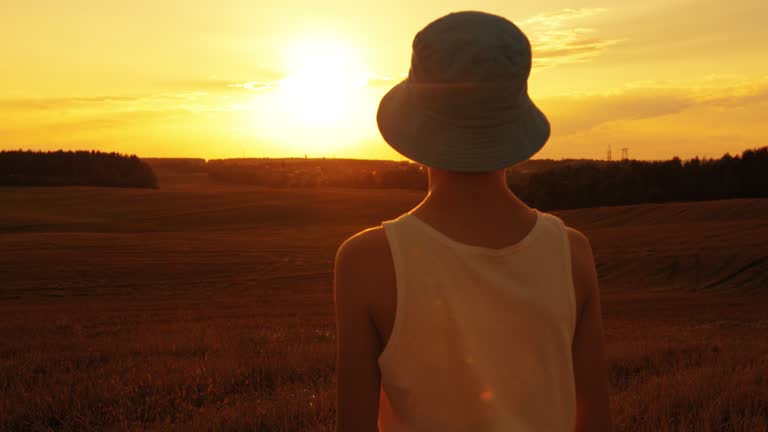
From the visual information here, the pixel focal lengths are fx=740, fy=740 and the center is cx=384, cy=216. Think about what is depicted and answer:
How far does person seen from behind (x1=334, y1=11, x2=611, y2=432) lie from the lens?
60.1 inches

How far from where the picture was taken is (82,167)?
367ft

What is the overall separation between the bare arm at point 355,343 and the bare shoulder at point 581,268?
477 millimetres

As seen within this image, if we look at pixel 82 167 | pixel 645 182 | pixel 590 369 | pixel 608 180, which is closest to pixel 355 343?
pixel 590 369

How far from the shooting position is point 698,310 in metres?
24.9

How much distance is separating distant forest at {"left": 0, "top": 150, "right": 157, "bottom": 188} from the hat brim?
367 feet

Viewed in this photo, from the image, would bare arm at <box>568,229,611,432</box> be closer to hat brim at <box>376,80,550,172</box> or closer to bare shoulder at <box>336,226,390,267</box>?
hat brim at <box>376,80,550,172</box>

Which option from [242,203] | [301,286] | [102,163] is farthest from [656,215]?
[102,163]

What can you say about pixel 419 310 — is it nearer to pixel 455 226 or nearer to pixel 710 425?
pixel 455 226

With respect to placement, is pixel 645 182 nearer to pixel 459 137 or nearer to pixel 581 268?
pixel 581 268

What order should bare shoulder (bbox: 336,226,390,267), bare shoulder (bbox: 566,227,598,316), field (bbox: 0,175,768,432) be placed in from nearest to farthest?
bare shoulder (bbox: 336,226,390,267), bare shoulder (bbox: 566,227,598,316), field (bbox: 0,175,768,432)

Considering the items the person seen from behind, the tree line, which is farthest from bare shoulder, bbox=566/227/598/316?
the tree line

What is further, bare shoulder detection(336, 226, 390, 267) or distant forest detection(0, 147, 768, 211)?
distant forest detection(0, 147, 768, 211)


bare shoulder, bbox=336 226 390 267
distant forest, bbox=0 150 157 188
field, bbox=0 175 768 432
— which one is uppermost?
distant forest, bbox=0 150 157 188

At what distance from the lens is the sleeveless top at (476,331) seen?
1.52 m
